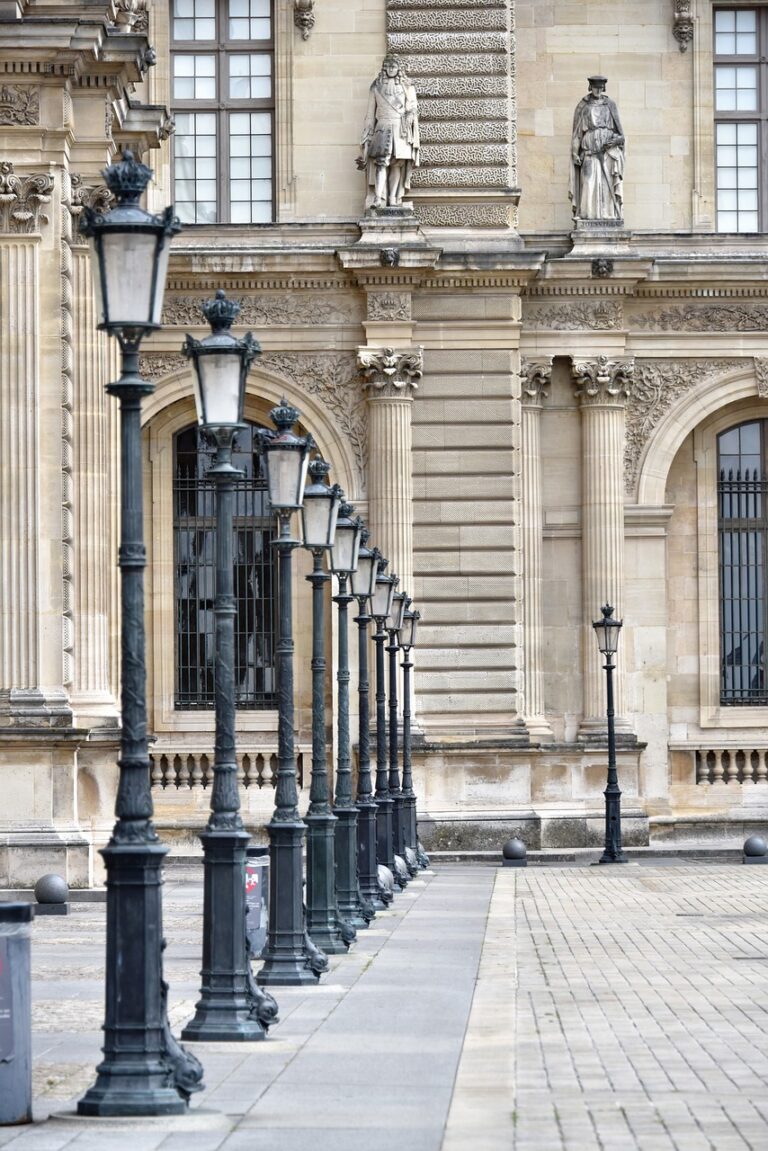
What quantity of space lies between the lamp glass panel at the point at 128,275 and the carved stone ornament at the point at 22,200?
18.1 meters

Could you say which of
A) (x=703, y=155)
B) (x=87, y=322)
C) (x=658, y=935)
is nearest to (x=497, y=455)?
(x=703, y=155)

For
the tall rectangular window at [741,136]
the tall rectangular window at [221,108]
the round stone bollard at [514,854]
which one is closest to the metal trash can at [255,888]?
the round stone bollard at [514,854]

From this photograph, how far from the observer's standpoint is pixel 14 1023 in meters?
12.9

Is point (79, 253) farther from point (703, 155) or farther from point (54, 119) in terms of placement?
point (703, 155)

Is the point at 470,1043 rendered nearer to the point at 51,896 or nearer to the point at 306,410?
the point at 51,896

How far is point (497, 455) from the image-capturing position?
145 ft

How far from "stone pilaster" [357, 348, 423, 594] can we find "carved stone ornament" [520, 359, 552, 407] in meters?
2.20

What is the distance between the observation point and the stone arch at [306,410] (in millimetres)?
44031

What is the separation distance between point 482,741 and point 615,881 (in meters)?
6.13

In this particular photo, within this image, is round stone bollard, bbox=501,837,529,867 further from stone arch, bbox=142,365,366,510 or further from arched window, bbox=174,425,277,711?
stone arch, bbox=142,365,366,510

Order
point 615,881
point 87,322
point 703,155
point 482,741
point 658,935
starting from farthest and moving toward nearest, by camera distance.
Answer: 1. point 703,155
2. point 482,741
3. point 615,881
4. point 87,322
5. point 658,935

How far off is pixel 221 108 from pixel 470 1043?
31.0m

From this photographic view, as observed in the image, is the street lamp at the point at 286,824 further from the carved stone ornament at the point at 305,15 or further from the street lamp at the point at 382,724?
the carved stone ornament at the point at 305,15

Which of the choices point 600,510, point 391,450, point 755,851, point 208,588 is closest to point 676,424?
point 600,510
